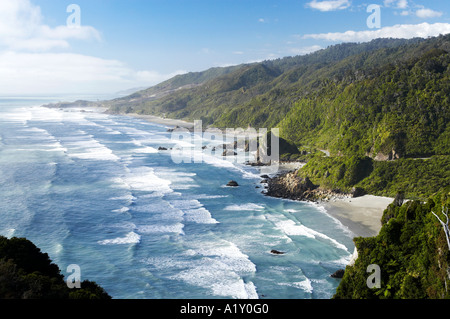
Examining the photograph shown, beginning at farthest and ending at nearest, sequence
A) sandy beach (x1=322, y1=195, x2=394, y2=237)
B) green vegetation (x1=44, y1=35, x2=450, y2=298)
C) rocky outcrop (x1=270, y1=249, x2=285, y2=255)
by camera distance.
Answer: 1. sandy beach (x1=322, y1=195, x2=394, y2=237)
2. rocky outcrop (x1=270, y1=249, x2=285, y2=255)
3. green vegetation (x1=44, y1=35, x2=450, y2=298)

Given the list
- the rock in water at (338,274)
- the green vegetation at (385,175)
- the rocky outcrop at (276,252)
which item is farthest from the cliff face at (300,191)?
the rock in water at (338,274)

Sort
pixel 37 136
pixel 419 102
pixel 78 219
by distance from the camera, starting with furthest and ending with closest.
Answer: pixel 37 136 → pixel 419 102 → pixel 78 219

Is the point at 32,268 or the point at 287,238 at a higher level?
the point at 32,268

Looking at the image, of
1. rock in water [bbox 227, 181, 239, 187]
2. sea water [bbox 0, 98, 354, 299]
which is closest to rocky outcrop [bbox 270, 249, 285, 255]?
sea water [bbox 0, 98, 354, 299]

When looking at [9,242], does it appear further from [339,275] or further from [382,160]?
[382,160]

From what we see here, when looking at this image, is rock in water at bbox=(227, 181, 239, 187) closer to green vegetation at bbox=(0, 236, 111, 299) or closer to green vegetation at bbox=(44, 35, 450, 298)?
green vegetation at bbox=(44, 35, 450, 298)
